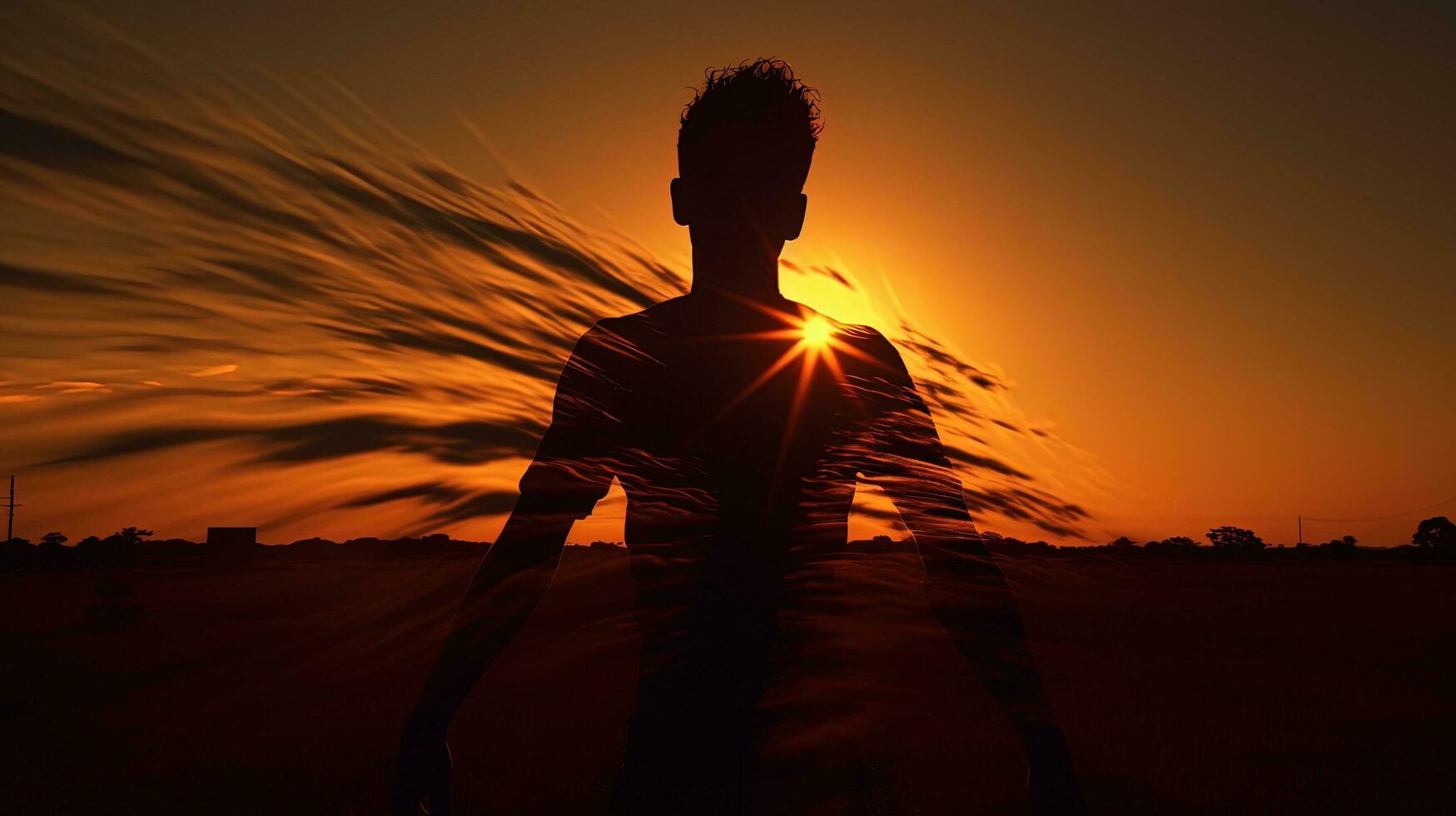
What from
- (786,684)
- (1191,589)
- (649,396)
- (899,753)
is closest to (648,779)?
(786,684)

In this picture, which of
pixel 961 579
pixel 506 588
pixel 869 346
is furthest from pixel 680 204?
pixel 961 579

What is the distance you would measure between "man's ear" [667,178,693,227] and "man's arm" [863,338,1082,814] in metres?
0.66

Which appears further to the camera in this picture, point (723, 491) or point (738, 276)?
Answer: point (738, 276)

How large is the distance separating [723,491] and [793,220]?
0.78m

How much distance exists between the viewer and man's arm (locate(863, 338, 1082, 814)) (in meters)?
2.18

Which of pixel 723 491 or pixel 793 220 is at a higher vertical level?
pixel 793 220

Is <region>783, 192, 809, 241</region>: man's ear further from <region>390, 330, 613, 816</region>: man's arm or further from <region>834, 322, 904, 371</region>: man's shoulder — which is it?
<region>390, 330, 613, 816</region>: man's arm

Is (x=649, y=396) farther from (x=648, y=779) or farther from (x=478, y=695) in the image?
(x=478, y=695)

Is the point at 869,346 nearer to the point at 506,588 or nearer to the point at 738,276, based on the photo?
the point at 738,276

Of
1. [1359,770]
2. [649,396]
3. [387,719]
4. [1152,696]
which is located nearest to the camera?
[649,396]

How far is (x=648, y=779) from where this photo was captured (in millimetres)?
2205

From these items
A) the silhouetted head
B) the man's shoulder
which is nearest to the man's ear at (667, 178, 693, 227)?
the silhouetted head

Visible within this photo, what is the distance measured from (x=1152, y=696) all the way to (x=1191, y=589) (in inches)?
552

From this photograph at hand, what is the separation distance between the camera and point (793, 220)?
2619mm
